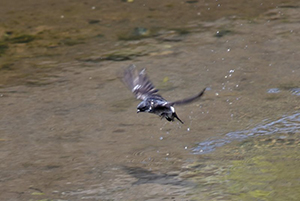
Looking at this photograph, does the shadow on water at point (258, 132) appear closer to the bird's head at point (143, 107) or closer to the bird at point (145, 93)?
the bird at point (145, 93)

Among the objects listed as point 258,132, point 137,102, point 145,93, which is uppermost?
point 145,93

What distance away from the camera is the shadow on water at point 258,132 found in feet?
16.3

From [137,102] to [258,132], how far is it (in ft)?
4.82

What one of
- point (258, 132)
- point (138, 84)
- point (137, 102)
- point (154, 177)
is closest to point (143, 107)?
point (154, 177)

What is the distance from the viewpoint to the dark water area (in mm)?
4480

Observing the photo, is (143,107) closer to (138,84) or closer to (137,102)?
(138,84)

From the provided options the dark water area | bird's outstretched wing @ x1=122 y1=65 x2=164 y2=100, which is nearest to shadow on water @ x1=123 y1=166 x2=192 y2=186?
the dark water area

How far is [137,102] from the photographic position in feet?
20.2

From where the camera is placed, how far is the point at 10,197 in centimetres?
443

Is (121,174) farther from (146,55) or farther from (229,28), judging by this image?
(229,28)

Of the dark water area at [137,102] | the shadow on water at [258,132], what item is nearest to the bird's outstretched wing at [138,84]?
the dark water area at [137,102]

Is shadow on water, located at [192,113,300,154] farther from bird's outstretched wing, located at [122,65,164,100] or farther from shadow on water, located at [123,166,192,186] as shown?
bird's outstretched wing, located at [122,65,164,100]

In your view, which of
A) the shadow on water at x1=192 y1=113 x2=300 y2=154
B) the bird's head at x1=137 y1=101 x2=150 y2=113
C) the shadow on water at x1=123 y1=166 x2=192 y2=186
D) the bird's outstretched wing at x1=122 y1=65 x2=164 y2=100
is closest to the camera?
the shadow on water at x1=123 y1=166 x2=192 y2=186

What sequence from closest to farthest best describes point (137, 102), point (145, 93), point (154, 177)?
point (154, 177)
point (145, 93)
point (137, 102)
